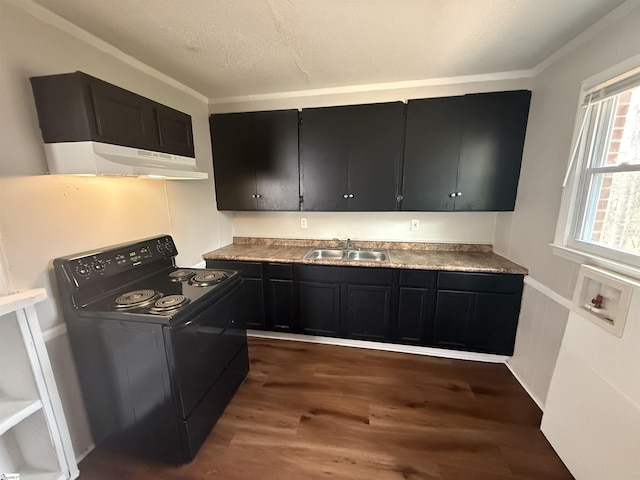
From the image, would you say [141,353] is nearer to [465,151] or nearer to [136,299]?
[136,299]

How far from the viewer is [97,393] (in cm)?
144

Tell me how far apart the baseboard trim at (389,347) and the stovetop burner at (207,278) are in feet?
3.73

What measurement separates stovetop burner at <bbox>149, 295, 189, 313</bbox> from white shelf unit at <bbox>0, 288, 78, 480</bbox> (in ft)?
1.52

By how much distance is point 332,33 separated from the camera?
1530mm

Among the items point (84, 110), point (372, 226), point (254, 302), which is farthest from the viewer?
point (372, 226)

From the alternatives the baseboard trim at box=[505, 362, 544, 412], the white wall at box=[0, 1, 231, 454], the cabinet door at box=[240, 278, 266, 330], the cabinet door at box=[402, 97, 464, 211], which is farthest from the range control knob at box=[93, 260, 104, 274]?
the baseboard trim at box=[505, 362, 544, 412]

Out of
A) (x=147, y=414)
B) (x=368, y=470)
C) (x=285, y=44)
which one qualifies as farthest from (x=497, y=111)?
(x=147, y=414)

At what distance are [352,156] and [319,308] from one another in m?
1.48

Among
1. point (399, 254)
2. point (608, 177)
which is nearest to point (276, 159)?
Result: point (399, 254)

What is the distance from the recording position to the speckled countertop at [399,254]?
2.18 meters

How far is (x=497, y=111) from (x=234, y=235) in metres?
2.85

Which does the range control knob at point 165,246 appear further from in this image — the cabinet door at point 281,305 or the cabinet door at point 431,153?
the cabinet door at point 431,153

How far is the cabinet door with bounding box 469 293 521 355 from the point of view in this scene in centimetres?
212

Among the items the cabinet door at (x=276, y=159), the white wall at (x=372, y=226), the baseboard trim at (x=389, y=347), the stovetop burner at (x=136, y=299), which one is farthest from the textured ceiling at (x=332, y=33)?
the baseboard trim at (x=389, y=347)
